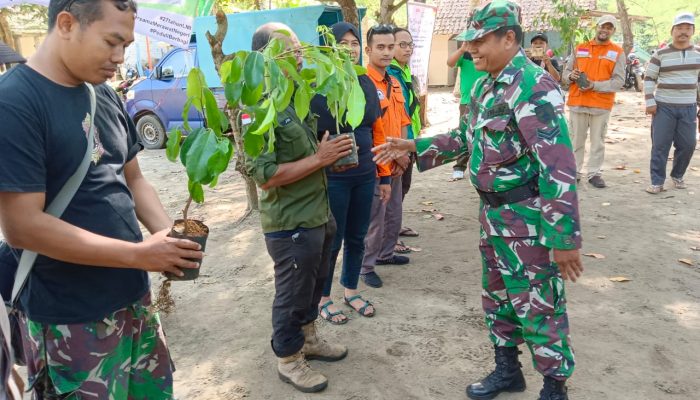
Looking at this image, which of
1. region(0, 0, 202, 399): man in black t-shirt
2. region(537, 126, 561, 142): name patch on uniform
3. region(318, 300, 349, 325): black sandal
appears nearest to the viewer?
region(0, 0, 202, 399): man in black t-shirt

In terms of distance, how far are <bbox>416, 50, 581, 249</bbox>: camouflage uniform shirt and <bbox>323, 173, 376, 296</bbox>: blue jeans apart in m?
0.89

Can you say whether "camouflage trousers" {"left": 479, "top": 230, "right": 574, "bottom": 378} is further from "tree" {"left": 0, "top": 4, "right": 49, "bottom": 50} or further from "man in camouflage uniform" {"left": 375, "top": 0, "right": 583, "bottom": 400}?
"tree" {"left": 0, "top": 4, "right": 49, "bottom": 50}

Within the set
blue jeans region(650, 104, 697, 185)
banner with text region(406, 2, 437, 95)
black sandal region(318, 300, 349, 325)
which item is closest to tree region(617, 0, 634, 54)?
banner with text region(406, 2, 437, 95)

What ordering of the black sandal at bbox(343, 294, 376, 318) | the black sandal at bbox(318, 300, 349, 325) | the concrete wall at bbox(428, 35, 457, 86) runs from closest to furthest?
the black sandal at bbox(318, 300, 349, 325) → the black sandal at bbox(343, 294, 376, 318) → the concrete wall at bbox(428, 35, 457, 86)

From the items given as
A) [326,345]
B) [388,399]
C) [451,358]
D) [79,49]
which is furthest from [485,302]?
[79,49]

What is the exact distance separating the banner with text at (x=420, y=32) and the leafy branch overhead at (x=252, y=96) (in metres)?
6.11

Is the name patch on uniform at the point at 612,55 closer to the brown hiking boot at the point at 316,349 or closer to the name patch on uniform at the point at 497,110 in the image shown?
the name patch on uniform at the point at 497,110

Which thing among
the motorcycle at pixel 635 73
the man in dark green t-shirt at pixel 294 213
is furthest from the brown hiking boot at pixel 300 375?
the motorcycle at pixel 635 73

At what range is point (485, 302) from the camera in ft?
9.29

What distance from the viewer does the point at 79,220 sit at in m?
1.66

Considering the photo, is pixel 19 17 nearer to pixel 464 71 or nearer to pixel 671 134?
pixel 464 71

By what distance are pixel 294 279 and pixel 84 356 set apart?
1133 mm

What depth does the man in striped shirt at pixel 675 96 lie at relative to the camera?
605cm

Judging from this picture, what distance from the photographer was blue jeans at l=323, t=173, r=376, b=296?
322 cm
